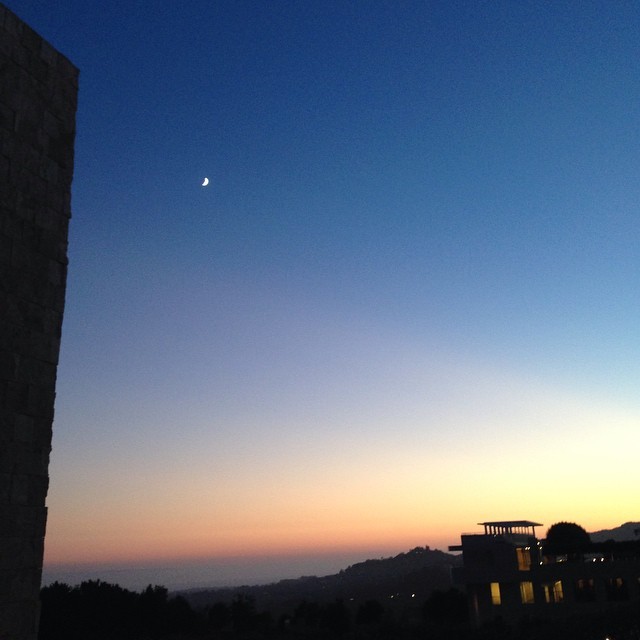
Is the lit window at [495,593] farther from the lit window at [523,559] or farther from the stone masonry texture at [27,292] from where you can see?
the stone masonry texture at [27,292]

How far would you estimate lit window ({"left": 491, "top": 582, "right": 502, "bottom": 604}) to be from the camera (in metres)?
41.8

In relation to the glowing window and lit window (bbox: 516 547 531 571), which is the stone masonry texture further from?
the glowing window

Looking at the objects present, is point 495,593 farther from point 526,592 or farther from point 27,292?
point 27,292

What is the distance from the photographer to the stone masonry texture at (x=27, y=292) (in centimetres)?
832

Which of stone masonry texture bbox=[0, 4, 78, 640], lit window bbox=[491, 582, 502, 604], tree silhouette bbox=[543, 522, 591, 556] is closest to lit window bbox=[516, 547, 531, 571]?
lit window bbox=[491, 582, 502, 604]

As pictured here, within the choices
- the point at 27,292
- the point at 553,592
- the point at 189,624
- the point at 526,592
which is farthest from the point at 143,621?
the point at 27,292

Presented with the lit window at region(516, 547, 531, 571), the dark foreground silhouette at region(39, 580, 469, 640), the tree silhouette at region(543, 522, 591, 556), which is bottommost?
the dark foreground silhouette at region(39, 580, 469, 640)

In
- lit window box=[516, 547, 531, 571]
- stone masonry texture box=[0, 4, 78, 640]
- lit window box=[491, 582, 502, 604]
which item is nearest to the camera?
stone masonry texture box=[0, 4, 78, 640]

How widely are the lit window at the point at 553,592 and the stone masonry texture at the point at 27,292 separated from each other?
40.0 meters

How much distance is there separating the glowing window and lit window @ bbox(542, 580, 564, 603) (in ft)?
2.60

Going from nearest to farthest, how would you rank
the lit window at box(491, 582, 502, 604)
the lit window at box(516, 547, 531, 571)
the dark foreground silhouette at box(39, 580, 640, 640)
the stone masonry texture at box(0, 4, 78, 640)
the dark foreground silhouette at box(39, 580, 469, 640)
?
the stone masonry texture at box(0, 4, 78, 640) < the dark foreground silhouette at box(39, 580, 640, 640) < the dark foreground silhouette at box(39, 580, 469, 640) < the lit window at box(491, 582, 502, 604) < the lit window at box(516, 547, 531, 571)

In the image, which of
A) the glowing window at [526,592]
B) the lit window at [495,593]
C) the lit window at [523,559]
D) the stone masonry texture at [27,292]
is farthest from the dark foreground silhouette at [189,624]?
the stone masonry texture at [27,292]

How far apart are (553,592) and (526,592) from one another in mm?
1684

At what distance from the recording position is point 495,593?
42.0 meters
